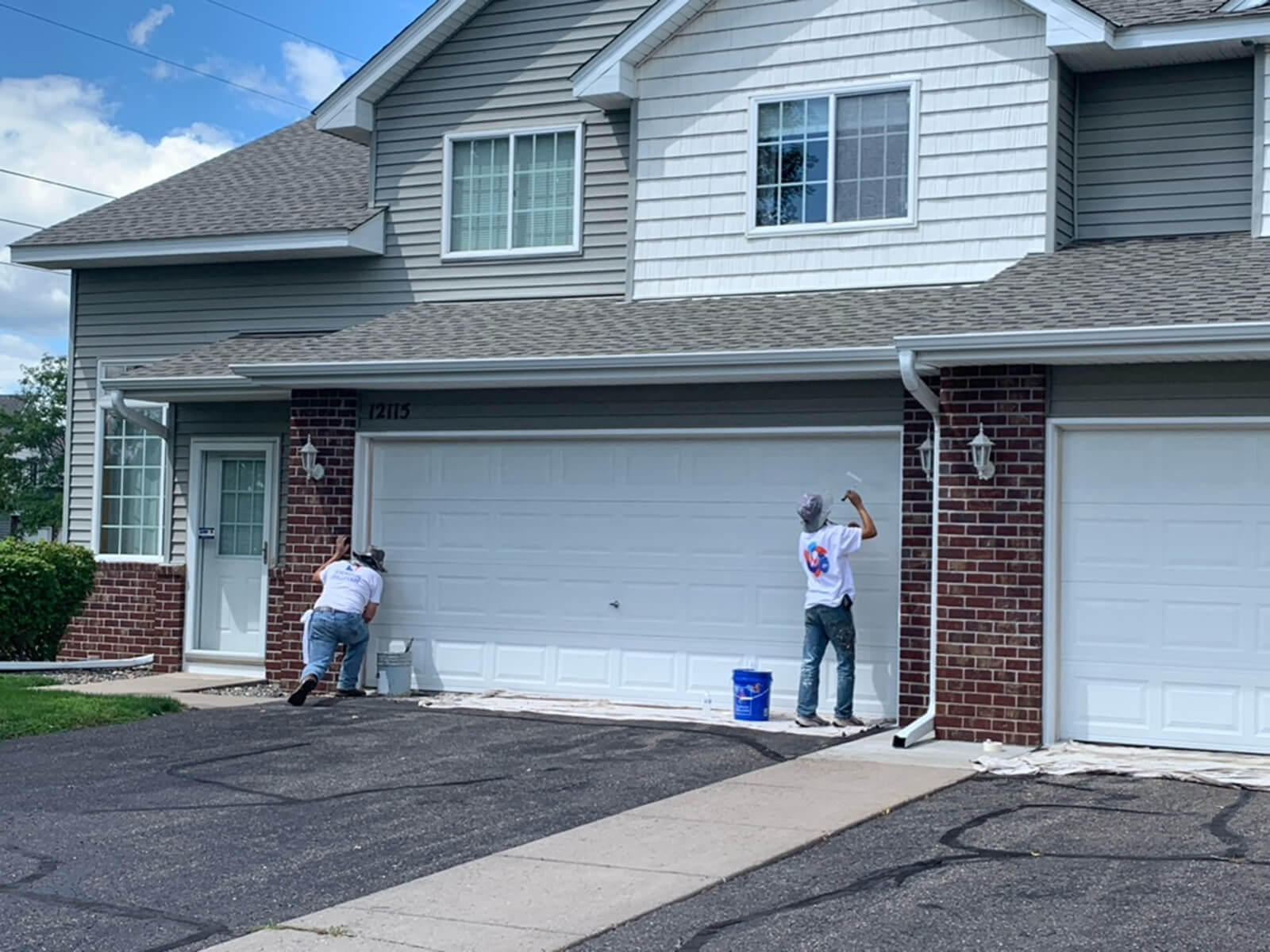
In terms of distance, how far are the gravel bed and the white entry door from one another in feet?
2.03

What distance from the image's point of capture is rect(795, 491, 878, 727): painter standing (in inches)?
478

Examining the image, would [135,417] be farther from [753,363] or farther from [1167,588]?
[1167,588]

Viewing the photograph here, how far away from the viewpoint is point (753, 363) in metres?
12.3

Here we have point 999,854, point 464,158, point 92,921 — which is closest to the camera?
point 92,921

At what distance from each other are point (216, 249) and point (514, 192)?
10.9 feet

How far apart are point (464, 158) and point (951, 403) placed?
6.65 m

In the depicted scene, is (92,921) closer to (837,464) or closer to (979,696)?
(979,696)

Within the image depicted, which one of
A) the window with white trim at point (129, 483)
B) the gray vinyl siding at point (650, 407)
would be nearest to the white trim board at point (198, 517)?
the window with white trim at point (129, 483)

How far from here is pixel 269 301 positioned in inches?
674

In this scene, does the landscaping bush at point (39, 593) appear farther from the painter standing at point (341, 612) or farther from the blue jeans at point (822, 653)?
the blue jeans at point (822, 653)

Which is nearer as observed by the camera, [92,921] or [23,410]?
[92,921]

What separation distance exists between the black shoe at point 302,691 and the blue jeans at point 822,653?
13.6ft

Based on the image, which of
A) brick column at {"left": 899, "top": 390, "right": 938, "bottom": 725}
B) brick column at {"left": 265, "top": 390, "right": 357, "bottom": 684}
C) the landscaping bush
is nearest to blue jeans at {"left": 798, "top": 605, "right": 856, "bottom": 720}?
brick column at {"left": 899, "top": 390, "right": 938, "bottom": 725}

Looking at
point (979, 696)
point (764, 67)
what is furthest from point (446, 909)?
point (764, 67)
